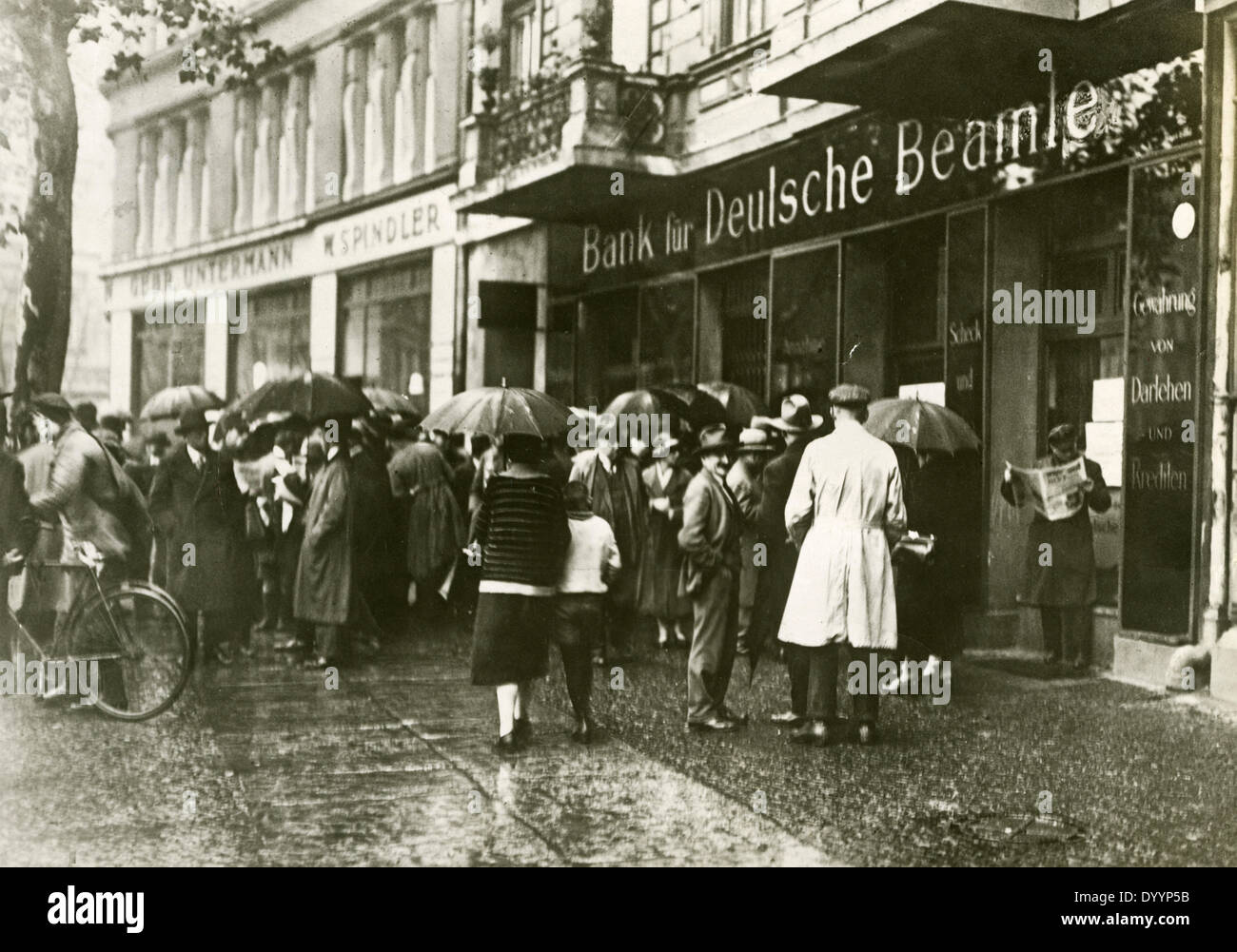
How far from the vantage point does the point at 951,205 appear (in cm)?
1229

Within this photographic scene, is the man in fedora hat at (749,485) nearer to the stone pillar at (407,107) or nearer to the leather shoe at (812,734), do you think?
the leather shoe at (812,734)

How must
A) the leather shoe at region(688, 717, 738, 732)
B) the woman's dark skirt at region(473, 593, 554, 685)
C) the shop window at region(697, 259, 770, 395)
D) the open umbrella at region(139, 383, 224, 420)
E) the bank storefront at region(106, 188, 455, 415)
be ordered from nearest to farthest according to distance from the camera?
the woman's dark skirt at region(473, 593, 554, 685), the leather shoe at region(688, 717, 738, 732), the open umbrella at region(139, 383, 224, 420), the shop window at region(697, 259, 770, 395), the bank storefront at region(106, 188, 455, 415)

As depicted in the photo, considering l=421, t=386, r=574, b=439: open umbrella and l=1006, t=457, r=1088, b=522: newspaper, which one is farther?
l=421, t=386, r=574, b=439: open umbrella

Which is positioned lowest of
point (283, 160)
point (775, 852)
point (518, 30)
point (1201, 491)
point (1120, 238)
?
point (775, 852)

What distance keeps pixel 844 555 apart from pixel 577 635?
1.56 m

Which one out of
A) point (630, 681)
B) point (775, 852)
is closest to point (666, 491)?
point (630, 681)

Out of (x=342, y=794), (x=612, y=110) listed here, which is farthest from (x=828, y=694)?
(x=612, y=110)

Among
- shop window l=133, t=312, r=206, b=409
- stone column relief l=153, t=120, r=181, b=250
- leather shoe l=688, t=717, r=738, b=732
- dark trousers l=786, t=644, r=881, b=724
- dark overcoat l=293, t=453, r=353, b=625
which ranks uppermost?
stone column relief l=153, t=120, r=181, b=250

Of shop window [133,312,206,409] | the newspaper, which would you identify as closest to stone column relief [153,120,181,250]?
shop window [133,312,206,409]

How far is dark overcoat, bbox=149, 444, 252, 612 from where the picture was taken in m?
10.6

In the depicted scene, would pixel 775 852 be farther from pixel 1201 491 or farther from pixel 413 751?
pixel 1201 491

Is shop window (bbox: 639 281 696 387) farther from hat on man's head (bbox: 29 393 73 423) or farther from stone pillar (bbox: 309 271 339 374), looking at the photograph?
hat on man's head (bbox: 29 393 73 423)

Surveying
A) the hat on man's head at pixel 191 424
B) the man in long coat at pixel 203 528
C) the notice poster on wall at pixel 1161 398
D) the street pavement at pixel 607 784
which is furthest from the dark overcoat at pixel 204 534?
the notice poster on wall at pixel 1161 398

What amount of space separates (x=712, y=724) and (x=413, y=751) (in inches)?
69.8
